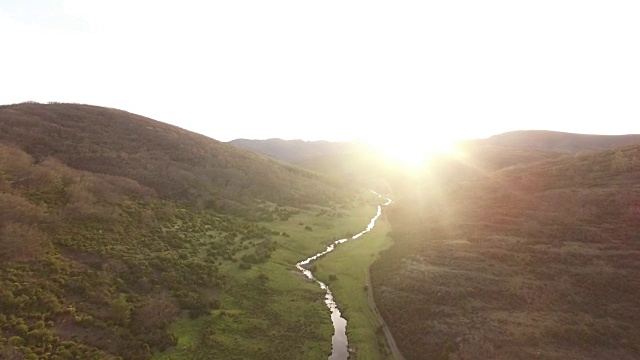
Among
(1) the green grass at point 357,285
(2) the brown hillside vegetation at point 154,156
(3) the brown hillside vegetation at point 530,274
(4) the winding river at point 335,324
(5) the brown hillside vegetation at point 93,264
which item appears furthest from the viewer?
(2) the brown hillside vegetation at point 154,156

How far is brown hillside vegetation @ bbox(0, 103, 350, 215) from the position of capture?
82.1 m

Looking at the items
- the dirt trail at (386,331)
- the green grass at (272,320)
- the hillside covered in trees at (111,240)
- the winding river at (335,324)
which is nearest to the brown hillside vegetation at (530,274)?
the dirt trail at (386,331)

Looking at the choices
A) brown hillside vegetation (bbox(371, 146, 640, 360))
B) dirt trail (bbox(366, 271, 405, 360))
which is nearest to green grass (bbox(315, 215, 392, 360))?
dirt trail (bbox(366, 271, 405, 360))

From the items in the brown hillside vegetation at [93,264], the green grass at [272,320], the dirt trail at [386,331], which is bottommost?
the dirt trail at [386,331]

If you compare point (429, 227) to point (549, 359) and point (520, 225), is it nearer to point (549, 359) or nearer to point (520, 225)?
point (520, 225)

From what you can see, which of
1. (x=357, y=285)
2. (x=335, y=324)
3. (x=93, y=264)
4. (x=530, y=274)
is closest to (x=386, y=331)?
(x=335, y=324)

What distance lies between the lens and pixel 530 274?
52.3 m

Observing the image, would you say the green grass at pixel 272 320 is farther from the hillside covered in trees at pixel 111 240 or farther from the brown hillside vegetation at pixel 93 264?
the brown hillside vegetation at pixel 93 264

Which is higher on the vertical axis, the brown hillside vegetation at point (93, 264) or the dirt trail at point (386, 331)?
the brown hillside vegetation at point (93, 264)

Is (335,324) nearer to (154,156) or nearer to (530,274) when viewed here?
(530,274)

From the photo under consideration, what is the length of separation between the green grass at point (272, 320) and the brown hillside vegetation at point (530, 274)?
180 inches

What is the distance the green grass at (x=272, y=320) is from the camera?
125 feet

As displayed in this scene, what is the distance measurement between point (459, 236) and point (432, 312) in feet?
95.2

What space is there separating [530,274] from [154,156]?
86.3 meters
